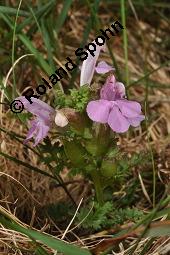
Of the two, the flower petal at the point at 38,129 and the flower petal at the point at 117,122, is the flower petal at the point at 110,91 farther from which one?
the flower petal at the point at 38,129

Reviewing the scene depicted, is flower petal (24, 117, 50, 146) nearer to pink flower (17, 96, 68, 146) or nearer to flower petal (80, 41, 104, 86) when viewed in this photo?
pink flower (17, 96, 68, 146)

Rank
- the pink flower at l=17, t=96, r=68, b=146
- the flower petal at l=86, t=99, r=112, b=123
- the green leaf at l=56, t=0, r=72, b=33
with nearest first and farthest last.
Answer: the flower petal at l=86, t=99, r=112, b=123
the pink flower at l=17, t=96, r=68, b=146
the green leaf at l=56, t=0, r=72, b=33

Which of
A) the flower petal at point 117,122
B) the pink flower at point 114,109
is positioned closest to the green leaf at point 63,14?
the pink flower at point 114,109

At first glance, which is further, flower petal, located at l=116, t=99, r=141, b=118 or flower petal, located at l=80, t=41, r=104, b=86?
flower petal, located at l=80, t=41, r=104, b=86

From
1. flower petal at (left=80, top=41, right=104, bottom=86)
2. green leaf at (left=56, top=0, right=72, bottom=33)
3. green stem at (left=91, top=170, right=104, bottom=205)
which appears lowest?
green stem at (left=91, top=170, right=104, bottom=205)

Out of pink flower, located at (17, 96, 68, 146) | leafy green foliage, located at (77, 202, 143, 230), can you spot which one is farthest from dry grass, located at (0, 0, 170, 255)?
pink flower, located at (17, 96, 68, 146)

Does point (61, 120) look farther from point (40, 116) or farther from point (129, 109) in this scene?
point (129, 109)

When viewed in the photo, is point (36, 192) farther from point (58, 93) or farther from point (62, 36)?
point (62, 36)

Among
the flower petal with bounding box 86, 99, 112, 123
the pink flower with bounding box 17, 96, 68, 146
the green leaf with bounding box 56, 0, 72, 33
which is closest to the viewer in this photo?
the flower petal with bounding box 86, 99, 112, 123
